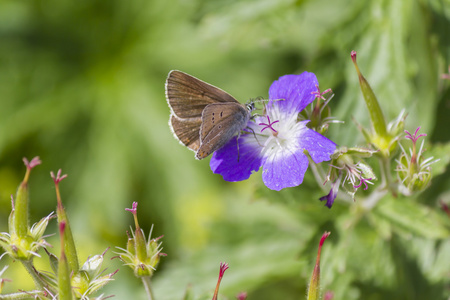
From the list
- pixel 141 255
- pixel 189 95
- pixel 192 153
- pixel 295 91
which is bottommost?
pixel 192 153

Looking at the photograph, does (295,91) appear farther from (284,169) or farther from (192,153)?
(192,153)

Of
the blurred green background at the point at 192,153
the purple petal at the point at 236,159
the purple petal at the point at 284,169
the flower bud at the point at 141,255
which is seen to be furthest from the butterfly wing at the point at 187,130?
the blurred green background at the point at 192,153

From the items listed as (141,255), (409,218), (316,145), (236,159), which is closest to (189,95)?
(236,159)

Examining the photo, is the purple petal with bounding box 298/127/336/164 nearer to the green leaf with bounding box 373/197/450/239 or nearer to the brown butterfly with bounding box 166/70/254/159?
the brown butterfly with bounding box 166/70/254/159

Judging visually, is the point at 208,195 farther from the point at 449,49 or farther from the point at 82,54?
the point at 449,49

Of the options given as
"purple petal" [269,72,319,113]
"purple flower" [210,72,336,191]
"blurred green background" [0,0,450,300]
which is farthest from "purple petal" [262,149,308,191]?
"blurred green background" [0,0,450,300]

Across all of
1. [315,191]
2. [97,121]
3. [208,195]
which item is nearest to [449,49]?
[315,191]
